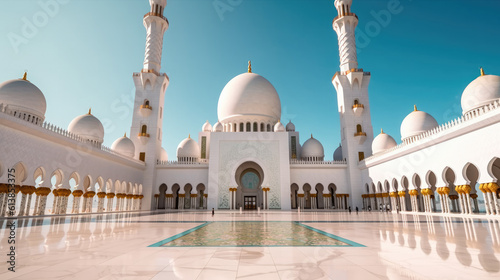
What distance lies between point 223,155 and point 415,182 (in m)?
12.8

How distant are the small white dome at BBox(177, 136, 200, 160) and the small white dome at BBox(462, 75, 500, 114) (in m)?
19.8

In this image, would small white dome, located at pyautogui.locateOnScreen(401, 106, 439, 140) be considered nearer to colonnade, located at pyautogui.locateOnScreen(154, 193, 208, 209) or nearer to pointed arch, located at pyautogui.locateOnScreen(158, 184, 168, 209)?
colonnade, located at pyautogui.locateOnScreen(154, 193, 208, 209)

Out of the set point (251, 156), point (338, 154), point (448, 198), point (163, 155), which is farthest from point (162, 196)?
point (448, 198)

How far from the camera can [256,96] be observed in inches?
969

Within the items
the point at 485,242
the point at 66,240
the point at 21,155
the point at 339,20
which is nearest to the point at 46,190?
the point at 21,155

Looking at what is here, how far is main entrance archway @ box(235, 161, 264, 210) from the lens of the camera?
23450 millimetres

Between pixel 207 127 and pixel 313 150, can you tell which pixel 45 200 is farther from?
pixel 313 150

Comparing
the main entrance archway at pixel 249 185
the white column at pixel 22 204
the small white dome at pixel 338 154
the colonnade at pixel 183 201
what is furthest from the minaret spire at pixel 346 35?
the white column at pixel 22 204

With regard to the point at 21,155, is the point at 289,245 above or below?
below

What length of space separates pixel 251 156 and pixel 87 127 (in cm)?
1129

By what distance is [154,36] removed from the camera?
24.1 meters

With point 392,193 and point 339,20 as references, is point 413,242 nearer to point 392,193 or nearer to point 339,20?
point 392,193

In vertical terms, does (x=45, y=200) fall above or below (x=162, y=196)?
below

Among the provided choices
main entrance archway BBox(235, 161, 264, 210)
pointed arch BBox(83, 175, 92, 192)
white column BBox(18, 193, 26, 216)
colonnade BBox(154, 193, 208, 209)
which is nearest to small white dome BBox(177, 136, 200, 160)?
colonnade BBox(154, 193, 208, 209)
